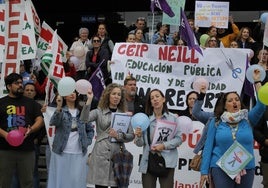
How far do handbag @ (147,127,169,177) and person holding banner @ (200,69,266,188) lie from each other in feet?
2.94

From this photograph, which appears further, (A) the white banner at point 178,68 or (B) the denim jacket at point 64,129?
(A) the white banner at point 178,68

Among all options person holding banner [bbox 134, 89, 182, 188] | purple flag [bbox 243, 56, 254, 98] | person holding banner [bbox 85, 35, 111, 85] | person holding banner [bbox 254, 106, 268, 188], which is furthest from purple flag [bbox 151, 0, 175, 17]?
person holding banner [bbox 254, 106, 268, 188]

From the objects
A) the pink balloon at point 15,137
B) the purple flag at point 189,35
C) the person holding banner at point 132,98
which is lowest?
the pink balloon at point 15,137

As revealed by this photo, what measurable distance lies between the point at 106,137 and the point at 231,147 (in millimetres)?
1655

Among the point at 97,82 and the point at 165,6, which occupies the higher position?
the point at 165,6

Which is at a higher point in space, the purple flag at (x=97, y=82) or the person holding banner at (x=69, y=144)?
the purple flag at (x=97, y=82)

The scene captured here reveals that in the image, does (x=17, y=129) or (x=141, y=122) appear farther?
(x=17, y=129)

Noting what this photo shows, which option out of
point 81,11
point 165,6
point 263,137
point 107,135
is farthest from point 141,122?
point 81,11

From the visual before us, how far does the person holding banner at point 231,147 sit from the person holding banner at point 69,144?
1.82m

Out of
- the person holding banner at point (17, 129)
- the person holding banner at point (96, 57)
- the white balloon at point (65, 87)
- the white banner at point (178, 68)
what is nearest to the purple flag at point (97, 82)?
the white banner at point (178, 68)

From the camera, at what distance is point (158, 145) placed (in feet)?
23.0

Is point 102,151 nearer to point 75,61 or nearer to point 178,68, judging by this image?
point 178,68

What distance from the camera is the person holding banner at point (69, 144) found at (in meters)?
7.30

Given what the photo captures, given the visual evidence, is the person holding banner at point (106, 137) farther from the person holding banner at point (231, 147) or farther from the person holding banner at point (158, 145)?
the person holding banner at point (231, 147)
